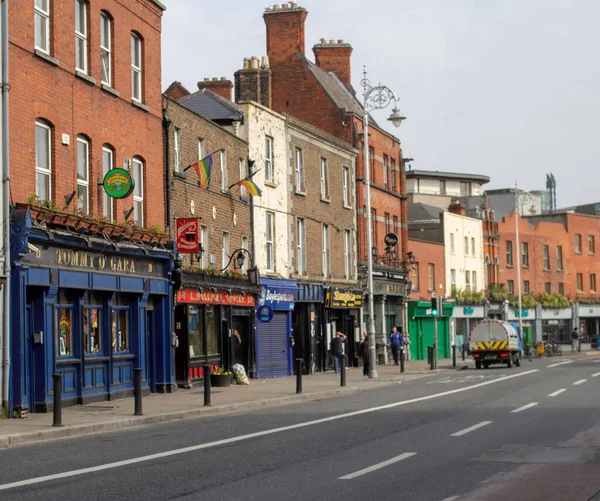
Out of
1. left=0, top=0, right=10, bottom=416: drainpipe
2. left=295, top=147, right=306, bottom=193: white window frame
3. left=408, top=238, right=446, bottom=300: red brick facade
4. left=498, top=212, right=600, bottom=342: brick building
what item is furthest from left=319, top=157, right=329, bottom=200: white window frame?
left=498, top=212, right=600, bottom=342: brick building

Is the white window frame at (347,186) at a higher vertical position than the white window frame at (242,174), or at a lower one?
higher

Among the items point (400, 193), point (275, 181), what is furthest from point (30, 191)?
point (400, 193)

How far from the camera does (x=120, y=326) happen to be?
91.3 feet

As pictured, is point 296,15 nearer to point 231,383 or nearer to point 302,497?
point 231,383

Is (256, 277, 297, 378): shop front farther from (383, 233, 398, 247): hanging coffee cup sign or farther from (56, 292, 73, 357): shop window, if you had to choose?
(56, 292, 73, 357): shop window

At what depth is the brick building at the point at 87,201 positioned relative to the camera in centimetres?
2258

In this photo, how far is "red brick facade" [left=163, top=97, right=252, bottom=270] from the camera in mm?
31641

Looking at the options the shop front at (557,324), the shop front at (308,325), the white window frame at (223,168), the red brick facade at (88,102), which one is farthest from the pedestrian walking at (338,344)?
the shop front at (557,324)

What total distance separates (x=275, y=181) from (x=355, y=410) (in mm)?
18724

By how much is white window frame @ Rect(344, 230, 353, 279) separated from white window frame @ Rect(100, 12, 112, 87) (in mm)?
22772

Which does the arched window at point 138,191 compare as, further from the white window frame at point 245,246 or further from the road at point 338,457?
the white window frame at point 245,246

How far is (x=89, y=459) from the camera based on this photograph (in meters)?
14.5

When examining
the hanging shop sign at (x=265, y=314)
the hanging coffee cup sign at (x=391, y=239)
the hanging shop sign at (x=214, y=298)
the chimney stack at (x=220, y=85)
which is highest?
the chimney stack at (x=220, y=85)

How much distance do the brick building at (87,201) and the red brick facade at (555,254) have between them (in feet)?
162
